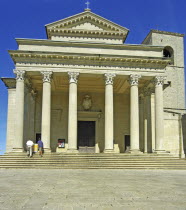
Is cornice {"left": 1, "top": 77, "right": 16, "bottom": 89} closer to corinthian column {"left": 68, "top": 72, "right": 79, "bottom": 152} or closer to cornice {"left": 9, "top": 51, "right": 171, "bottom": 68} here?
cornice {"left": 9, "top": 51, "right": 171, "bottom": 68}

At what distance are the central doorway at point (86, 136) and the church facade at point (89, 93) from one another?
0.38ft

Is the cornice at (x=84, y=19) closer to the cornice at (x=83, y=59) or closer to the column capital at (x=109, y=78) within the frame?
the cornice at (x=83, y=59)

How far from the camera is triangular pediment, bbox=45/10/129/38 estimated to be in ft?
107

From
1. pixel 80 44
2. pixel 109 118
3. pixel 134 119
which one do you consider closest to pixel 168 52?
pixel 80 44

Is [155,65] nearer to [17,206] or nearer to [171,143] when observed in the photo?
[171,143]

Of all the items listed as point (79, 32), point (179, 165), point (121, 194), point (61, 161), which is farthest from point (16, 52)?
point (121, 194)

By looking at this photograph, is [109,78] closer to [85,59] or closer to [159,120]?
[85,59]

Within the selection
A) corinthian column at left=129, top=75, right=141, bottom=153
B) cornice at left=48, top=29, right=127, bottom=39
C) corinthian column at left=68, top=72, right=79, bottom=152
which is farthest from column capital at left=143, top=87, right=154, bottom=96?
corinthian column at left=68, top=72, right=79, bottom=152

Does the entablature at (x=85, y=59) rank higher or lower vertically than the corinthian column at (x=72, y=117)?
higher

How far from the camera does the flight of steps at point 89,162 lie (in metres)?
22.5

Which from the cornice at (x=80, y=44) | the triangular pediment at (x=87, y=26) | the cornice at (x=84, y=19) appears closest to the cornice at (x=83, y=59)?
the cornice at (x=80, y=44)

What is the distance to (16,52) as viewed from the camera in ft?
87.8

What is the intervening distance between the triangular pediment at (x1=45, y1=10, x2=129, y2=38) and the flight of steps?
49.9 feet

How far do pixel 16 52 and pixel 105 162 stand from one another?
13134 millimetres
